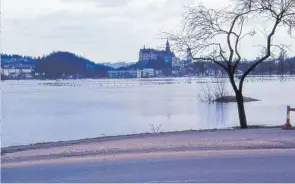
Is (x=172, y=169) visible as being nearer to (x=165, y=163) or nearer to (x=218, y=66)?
(x=165, y=163)

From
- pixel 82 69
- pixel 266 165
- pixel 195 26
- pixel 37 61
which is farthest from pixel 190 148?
pixel 82 69

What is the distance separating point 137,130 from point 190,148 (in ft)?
40.4

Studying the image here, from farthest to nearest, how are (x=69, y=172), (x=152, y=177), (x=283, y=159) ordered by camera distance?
(x=283, y=159), (x=69, y=172), (x=152, y=177)

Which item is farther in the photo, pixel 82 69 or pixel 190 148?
pixel 82 69

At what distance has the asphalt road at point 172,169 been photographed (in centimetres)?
905

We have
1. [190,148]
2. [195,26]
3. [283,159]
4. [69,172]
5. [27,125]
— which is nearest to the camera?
[69,172]

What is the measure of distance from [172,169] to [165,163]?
76 centimetres

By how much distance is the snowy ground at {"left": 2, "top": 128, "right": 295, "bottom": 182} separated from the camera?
921 cm

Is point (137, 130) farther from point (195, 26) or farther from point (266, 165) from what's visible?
point (266, 165)

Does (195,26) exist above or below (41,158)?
above

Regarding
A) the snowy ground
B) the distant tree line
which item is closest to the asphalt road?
the snowy ground

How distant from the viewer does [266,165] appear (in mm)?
10234

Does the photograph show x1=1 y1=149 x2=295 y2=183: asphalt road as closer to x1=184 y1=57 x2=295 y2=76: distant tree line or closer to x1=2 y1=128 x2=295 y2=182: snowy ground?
x1=2 y1=128 x2=295 y2=182: snowy ground

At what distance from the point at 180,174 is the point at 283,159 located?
Answer: 2.76m
